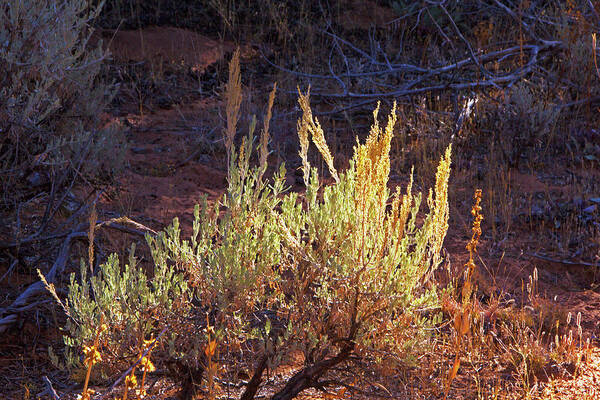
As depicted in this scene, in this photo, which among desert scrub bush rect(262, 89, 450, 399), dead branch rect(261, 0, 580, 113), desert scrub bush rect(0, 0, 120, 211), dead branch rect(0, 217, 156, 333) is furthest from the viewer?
dead branch rect(261, 0, 580, 113)

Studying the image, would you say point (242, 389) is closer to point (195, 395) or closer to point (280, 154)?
point (195, 395)

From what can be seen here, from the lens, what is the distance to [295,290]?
297 cm

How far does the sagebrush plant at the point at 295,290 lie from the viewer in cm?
279

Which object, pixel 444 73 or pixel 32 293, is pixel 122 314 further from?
pixel 444 73

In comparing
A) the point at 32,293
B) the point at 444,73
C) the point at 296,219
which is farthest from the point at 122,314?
the point at 444,73

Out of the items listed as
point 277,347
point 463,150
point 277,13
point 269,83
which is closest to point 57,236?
point 277,347

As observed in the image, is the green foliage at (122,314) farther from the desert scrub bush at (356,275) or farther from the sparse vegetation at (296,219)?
the desert scrub bush at (356,275)

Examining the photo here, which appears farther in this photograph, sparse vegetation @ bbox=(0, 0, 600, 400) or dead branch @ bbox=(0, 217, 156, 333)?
dead branch @ bbox=(0, 217, 156, 333)

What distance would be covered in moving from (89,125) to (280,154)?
1906 mm

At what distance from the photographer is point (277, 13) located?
387 inches

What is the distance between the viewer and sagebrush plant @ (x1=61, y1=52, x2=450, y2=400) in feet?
9.16

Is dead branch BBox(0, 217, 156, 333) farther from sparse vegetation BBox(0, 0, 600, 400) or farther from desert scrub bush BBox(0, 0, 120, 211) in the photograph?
desert scrub bush BBox(0, 0, 120, 211)

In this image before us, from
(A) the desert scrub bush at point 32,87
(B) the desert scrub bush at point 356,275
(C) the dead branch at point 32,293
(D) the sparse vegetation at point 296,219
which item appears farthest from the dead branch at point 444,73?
(B) the desert scrub bush at point 356,275

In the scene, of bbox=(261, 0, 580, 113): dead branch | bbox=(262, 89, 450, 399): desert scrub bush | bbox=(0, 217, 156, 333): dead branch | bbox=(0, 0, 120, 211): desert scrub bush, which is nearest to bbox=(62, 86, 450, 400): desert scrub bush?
bbox=(262, 89, 450, 399): desert scrub bush
